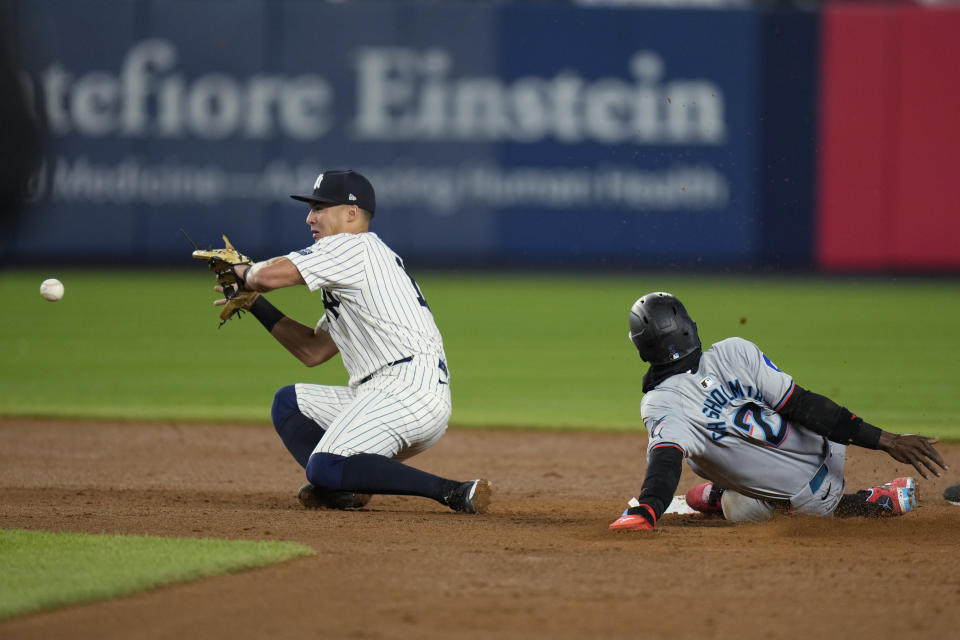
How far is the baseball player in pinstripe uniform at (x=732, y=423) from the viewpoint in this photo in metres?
4.39

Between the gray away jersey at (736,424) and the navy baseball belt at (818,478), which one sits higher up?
the gray away jersey at (736,424)

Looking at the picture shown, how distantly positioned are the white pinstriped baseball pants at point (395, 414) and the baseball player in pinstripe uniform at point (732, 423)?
91cm

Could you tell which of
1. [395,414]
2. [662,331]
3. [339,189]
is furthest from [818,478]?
[339,189]

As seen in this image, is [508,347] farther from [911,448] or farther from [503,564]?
[503,564]

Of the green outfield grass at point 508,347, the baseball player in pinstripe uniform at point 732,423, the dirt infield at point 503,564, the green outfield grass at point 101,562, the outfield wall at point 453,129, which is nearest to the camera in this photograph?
the dirt infield at point 503,564

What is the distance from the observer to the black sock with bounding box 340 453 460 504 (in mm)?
4742

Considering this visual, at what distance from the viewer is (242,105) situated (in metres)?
18.3

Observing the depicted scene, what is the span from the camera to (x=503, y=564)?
3.94m

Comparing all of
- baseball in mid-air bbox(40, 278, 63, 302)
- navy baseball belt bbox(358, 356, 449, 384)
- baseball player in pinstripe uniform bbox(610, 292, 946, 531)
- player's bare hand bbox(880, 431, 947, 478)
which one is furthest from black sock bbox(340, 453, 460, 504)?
baseball in mid-air bbox(40, 278, 63, 302)

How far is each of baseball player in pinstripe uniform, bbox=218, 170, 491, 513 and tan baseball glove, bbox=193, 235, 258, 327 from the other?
0.15ft

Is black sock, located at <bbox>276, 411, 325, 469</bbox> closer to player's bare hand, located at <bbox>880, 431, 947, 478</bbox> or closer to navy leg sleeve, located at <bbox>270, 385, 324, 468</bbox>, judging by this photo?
navy leg sleeve, located at <bbox>270, 385, 324, 468</bbox>

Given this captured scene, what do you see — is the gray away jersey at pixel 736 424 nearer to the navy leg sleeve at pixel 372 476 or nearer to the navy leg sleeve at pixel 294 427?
the navy leg sleeve at pixel 372 476

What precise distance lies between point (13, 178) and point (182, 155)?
7.97 ft

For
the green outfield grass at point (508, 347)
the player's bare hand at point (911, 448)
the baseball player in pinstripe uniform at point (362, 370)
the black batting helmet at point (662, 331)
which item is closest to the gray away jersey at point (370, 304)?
the baseball player in pinstripe uniform at point (362, 370)
